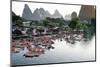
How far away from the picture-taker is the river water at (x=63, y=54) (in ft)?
7.32

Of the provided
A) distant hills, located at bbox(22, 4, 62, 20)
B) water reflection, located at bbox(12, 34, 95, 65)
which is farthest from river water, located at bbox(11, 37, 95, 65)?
distant hills, located at bbox(22, 4, 62, 20)

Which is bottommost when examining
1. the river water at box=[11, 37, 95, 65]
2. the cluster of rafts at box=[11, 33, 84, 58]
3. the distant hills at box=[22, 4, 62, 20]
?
the river water at box=[11, 37, 95, 65]

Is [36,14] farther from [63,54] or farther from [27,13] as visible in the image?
[63,54]

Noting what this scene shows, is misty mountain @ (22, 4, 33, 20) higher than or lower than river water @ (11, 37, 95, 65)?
higher

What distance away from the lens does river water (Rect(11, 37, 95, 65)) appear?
2.23m

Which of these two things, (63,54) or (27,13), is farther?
(63,54)

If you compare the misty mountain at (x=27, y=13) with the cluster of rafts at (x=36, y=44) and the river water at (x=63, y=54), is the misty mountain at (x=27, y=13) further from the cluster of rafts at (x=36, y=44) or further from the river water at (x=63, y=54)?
the river water at (x=63, y=54)

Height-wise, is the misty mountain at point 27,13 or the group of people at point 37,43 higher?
the misty mountain at point 27,13

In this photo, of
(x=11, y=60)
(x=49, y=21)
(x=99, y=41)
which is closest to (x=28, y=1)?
(x=49, y=21)

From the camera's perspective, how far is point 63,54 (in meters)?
2.41

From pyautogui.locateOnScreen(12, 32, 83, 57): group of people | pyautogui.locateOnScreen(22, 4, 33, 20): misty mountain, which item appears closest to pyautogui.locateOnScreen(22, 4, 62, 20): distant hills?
pyautogui.locateOnScreen(22, 4, 33, 20): misty mountain

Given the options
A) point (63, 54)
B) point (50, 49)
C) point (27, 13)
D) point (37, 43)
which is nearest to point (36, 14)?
point (27, 13)

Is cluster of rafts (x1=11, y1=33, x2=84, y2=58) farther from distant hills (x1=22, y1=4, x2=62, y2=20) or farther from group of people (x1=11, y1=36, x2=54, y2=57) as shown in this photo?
distant hills (x1=22, y1=4, x2=62, y2=20)

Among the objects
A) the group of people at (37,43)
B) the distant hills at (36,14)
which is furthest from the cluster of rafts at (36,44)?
the distant hills at (36,14)
